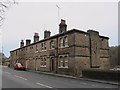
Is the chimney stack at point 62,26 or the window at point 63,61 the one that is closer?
the window at point 63,61

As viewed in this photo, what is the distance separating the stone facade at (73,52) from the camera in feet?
109

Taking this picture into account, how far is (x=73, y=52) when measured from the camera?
33.2 metres

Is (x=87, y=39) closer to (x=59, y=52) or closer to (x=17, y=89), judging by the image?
(x=59, y=52)

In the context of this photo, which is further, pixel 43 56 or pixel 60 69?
pixel 43 56

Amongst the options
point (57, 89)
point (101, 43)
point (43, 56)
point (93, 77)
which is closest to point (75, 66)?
point (93, 77)

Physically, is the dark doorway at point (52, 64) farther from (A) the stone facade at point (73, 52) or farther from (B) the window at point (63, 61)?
(B) the window at point (63, 61)

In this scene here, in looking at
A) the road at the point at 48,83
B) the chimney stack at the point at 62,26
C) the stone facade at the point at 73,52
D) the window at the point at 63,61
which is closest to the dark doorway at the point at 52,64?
the stone facade at the point at 73,52

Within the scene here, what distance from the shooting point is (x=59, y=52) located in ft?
123

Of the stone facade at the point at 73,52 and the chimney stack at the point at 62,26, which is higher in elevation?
the chimney stack at the point at 62,26

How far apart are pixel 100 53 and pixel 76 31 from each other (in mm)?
6940

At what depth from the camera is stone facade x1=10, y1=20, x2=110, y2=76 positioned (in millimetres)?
33281

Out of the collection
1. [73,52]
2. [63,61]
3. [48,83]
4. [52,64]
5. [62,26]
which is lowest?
[48,83]

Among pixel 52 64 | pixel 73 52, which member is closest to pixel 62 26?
pixel 52 64

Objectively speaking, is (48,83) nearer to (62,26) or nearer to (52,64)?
(52,64)
